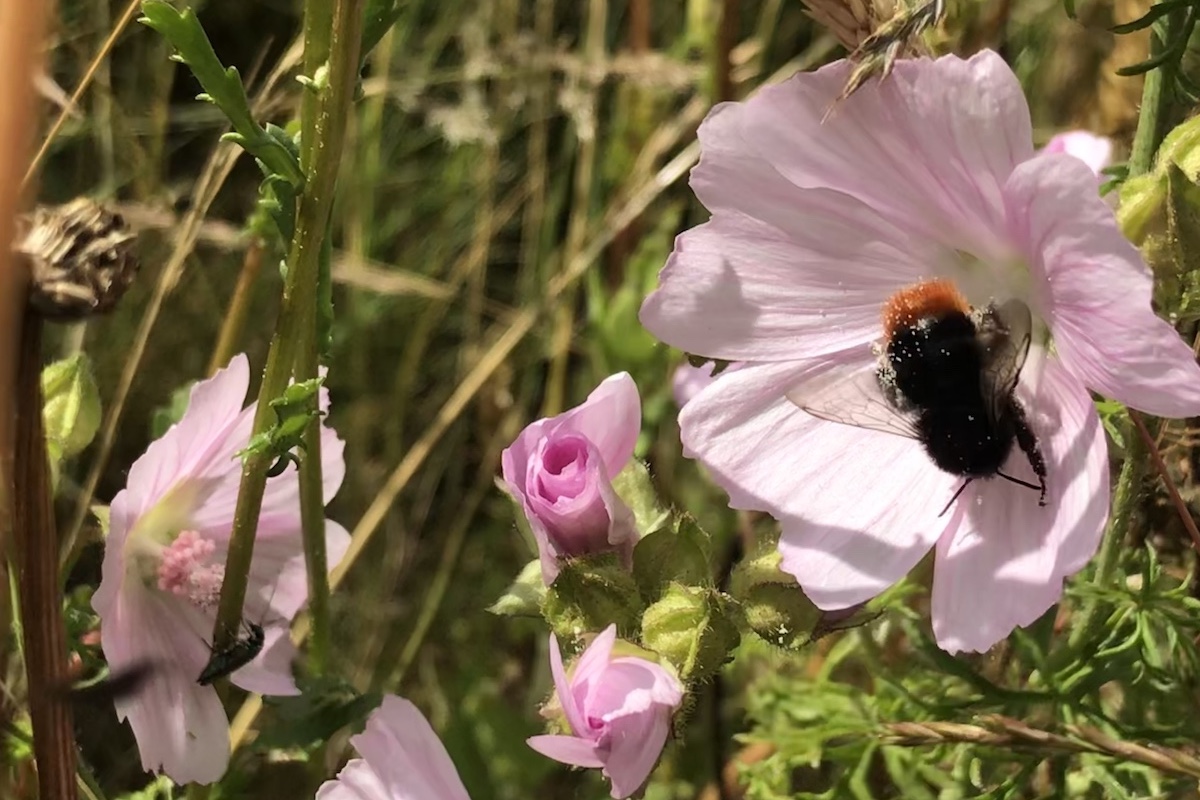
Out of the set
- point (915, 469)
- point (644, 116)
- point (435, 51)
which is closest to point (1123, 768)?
point (915, 469)

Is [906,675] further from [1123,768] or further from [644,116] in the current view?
[644,116]

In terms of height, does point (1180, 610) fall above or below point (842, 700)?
above

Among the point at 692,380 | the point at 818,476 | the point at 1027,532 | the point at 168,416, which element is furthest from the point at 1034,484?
the point at 168,416

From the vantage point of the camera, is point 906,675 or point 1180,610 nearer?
point 1180,610

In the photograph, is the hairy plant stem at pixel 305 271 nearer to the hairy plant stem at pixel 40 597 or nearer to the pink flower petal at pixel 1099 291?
the hairy plant stem at pixel 40 597

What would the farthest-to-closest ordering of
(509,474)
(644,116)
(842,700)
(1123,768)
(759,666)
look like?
(644,116) → (759,666) → (842,700) → (1123,768) → (509,474)

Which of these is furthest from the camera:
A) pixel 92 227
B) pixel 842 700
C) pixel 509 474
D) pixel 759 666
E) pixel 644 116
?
pixel 644 116

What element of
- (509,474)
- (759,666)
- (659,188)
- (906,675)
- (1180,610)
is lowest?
(759,666)

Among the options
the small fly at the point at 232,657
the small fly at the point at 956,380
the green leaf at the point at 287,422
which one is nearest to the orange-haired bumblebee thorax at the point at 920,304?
the small fly at the point at 956,380
